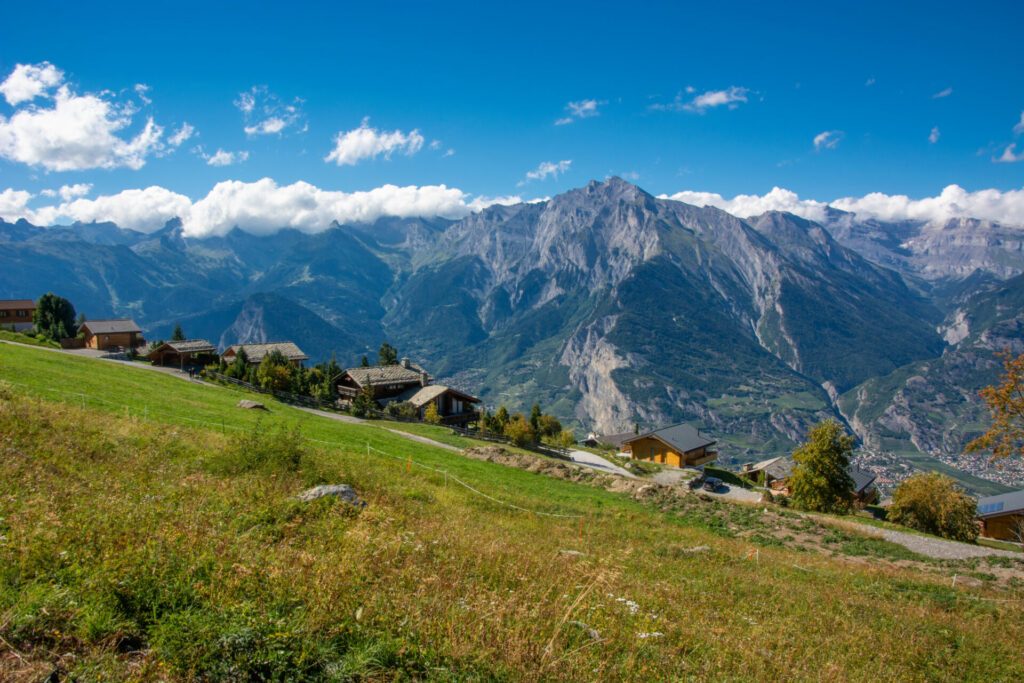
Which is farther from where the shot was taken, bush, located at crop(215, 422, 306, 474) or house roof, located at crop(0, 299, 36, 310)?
house roof, located at crop(0, 299, 36, 310)

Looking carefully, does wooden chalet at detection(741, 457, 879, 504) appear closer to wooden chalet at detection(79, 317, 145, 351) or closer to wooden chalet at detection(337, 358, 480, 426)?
wooden chalet at detection(337, 358, 480, 426)

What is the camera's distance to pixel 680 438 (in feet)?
252

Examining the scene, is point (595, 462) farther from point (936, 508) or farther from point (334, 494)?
point (334, 494)

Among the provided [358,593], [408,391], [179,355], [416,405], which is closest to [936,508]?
[358,593]

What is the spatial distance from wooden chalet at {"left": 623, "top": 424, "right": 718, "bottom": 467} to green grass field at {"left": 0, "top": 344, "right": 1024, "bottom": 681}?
56035 mm

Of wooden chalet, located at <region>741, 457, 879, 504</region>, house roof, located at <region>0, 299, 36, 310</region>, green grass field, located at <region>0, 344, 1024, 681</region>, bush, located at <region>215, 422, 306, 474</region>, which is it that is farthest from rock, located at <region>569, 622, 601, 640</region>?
house roof, located at <region>0, 299, 36, 310</region>

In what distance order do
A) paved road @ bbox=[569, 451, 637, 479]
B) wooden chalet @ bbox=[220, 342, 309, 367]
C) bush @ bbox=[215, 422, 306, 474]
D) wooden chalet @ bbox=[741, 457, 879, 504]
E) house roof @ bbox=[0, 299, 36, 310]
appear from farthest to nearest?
1. house roof @ bbox=[0, 299, 36, 310]
2. wooden chalet @ bbox=[220, 342, 309, 367]
3. wooden chalet @ bbox=[741, 457, 879, 504]
4. paved road @ bbox=[569, 451, 637, 479]
5. bush @ bbox=[215, 422, 306, 474]

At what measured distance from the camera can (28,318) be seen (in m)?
98.9

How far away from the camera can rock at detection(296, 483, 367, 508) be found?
11702 millimetres

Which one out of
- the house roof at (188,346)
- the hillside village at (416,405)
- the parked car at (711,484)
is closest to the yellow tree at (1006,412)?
the hillside village at (416,405)

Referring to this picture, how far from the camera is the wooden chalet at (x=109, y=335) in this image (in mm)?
92037

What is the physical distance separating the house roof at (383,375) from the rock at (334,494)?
6814 centimetres

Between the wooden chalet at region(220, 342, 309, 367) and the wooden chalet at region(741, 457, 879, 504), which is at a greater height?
the wooden chalet at region(220, 342, 309, 367)

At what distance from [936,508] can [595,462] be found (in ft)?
106
